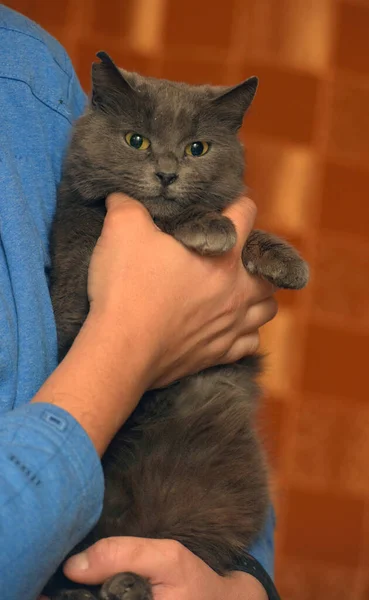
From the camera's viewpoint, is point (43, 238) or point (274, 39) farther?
point (274, 39)

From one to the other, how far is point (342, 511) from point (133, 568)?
3.90ft

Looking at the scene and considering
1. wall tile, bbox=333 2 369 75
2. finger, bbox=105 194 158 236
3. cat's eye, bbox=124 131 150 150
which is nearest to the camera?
finger, bbox=105 194 158 236

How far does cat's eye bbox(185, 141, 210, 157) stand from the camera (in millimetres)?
1156

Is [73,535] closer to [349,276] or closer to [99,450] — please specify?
[99,450]

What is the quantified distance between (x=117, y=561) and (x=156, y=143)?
25.0 inches

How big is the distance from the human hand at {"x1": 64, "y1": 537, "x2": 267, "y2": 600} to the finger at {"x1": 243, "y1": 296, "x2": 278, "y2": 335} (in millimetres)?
383

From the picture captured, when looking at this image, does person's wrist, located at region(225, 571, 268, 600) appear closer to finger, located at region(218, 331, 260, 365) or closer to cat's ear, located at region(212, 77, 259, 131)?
finger, located at region(218, 331, 260, 365)

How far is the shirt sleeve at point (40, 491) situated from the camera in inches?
26.8

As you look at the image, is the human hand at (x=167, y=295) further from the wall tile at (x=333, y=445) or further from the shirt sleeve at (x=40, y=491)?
the wall tile at (x=333, y=445)

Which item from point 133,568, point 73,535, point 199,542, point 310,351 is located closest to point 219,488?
point 199,542

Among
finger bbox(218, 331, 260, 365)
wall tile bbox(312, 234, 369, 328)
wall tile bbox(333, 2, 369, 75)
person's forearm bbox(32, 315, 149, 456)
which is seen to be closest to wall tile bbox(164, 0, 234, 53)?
wall tile bbox(333, 2, 369, 75)

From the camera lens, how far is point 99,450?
2.60ft

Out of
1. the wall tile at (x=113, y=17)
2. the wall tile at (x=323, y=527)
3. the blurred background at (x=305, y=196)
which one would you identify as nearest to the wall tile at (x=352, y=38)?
the blurred background at (x=305, y=196)

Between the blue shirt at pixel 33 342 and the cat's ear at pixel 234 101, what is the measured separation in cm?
26
